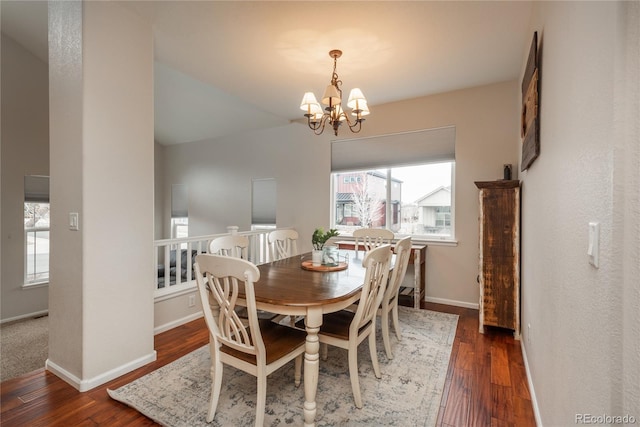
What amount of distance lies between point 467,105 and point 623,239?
3413 millimetres

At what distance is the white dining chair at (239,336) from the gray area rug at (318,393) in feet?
0.70

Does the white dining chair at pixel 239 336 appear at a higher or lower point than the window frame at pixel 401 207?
lower

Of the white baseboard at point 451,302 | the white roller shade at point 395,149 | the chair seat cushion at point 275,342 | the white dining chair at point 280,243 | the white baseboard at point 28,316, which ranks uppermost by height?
the white roller shade at point 395,149

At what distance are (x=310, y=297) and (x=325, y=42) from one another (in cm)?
219

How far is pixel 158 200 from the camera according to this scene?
681cm

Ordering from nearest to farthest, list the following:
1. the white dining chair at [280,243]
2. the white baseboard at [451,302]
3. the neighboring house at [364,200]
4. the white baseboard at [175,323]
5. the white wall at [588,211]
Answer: the white wall at [588,211]
the white baseboard at [175,323]
the white dining chair at [280,243]
the white baseboard at [451,302]
the neighboring house at [364,200]

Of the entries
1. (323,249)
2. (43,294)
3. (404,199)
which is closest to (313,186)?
(404,199)

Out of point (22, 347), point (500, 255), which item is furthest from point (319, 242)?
point (22, 347)

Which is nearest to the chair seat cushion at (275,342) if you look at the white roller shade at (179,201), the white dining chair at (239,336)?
the white dining chair at (239,336)

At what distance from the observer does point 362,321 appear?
1.91m

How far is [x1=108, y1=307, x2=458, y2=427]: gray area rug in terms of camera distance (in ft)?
5.66

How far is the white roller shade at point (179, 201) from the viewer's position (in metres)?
6.47

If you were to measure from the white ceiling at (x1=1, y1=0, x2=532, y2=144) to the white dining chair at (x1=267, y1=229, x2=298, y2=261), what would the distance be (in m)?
1.76

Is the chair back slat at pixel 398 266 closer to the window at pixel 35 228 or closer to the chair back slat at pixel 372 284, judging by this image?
the chair back slat at pixel 372 284
